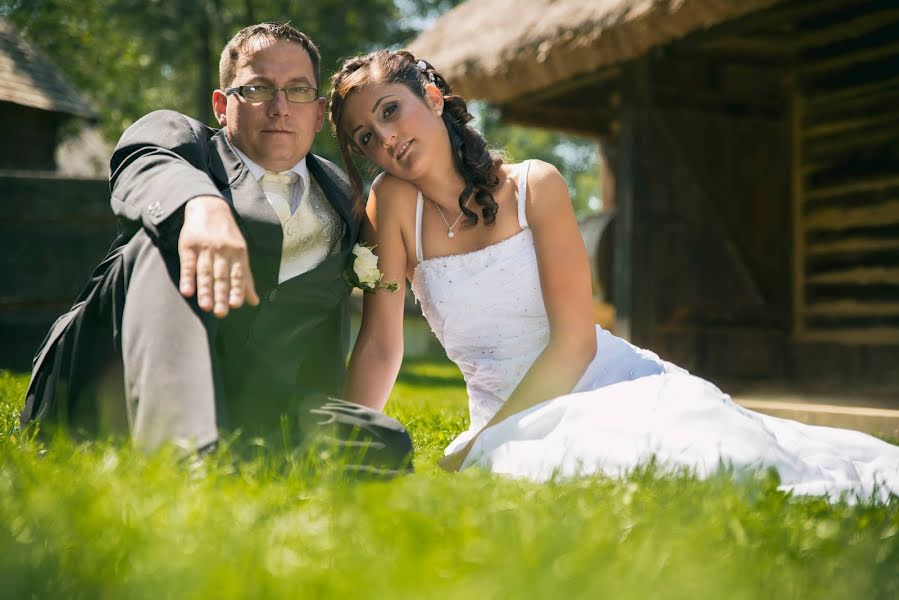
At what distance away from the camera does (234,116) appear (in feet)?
10.3

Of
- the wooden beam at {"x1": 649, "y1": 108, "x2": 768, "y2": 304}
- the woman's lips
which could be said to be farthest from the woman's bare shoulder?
the wooden beam at {"x1": 649, "y1": 108, "x2": 768, "y2": 304}

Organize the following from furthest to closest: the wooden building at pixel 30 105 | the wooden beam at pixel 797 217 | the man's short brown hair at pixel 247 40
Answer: the wooden building at pixel 30 105
the wooden beam at pixel 797 217
the man's short brown hair at pixel 247 40

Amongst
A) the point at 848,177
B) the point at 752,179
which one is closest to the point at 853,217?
the point at 848,177

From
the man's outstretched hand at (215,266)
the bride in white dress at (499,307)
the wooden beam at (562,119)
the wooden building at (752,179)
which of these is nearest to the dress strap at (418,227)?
the bride in white dress at (499,307)

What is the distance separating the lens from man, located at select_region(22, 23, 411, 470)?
2.35m

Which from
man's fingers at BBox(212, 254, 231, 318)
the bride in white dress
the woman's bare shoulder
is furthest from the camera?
the woman's bare shoulder

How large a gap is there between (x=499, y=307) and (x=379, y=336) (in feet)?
1.60

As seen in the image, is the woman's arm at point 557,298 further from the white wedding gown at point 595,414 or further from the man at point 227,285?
the man at point 227,285

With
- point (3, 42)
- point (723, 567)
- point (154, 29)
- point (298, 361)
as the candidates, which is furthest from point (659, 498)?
point (154, 29)

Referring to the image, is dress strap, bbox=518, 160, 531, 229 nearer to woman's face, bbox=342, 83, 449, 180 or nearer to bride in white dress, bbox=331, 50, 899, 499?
bride in white dress, bbox=331, 50, 899, 499

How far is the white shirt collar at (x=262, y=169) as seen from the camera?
10.2ft

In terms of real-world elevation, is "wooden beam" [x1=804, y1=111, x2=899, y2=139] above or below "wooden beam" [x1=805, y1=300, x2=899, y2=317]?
above

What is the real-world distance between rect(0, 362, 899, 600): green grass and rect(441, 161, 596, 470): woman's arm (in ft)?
2.81

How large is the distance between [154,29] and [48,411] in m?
23.2
